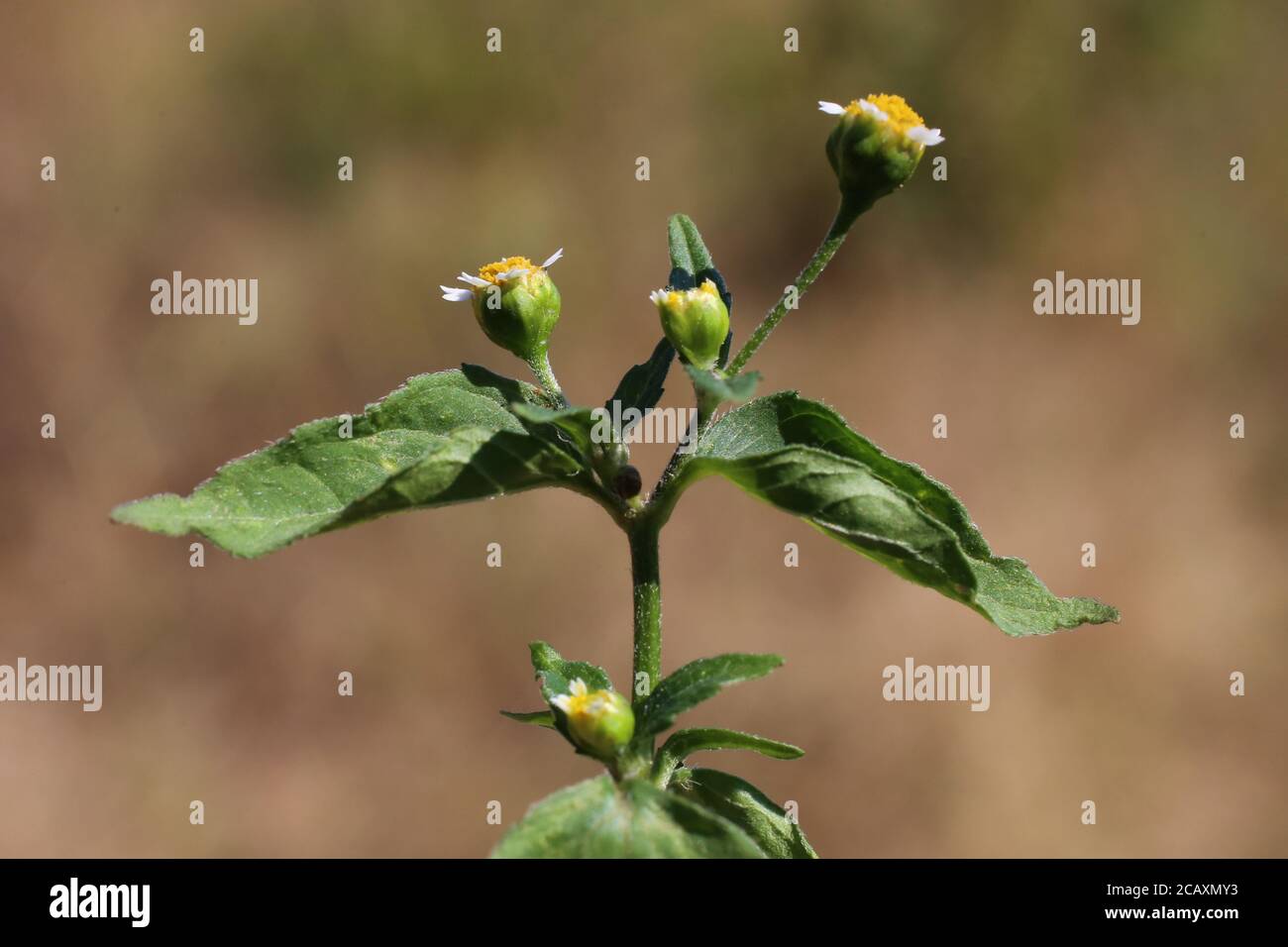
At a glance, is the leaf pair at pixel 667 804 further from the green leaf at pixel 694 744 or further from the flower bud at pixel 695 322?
the flower bud at pixel 695 322

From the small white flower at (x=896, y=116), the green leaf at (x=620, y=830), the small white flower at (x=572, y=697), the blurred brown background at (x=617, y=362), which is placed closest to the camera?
the green leaf at (x=620, y=830)

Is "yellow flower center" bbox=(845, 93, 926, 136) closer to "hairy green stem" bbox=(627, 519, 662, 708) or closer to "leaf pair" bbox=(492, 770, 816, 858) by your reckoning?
"hairy green stem" bbox=(627, 519, 662, 708)

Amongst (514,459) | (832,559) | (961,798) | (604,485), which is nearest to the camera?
(514,459)

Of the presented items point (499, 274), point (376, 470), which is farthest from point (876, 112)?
point (376, 470)

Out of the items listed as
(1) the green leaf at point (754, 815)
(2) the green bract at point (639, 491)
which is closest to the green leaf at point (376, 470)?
(2) the green bract at point (639, 491)

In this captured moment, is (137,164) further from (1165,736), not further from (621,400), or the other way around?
(1165,736)

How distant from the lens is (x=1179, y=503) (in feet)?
30.1

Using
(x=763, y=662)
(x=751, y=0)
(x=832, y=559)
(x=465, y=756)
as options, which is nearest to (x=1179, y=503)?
(x=832, y=559)

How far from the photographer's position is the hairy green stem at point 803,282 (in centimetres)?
223

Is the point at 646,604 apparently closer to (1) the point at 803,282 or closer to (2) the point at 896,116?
(1) the point at 803,282

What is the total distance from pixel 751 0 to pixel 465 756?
635 centimetres

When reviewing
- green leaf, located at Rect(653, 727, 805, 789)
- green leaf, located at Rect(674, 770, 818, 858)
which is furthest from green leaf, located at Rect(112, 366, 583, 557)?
green leaf, located at Rect(674, 770, 818, 858)

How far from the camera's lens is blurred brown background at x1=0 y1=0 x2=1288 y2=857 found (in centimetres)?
842

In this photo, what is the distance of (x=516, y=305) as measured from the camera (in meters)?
2.44
